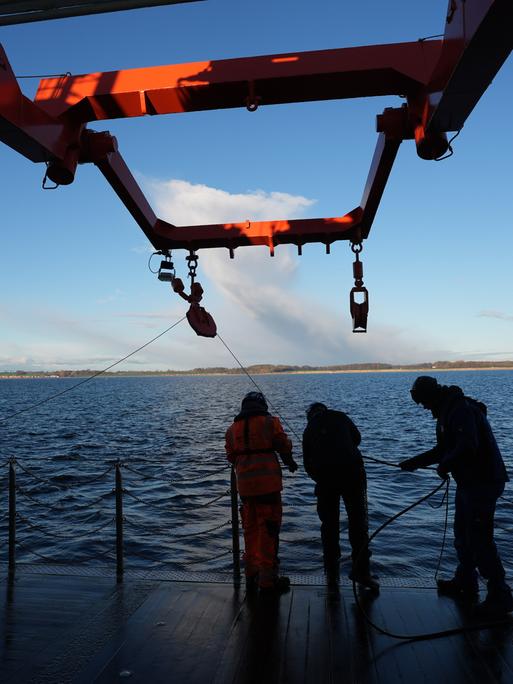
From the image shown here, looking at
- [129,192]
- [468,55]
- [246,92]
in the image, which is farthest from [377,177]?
[129,192]

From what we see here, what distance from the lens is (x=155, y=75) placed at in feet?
13.0

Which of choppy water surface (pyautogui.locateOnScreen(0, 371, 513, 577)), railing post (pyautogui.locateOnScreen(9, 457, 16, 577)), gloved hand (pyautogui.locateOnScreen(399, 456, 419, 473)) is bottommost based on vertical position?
choppy water surface (pyautogui.locateOnScreen(0, 371, 513, 577))

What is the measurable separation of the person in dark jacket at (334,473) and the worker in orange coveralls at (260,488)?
33 centimetres

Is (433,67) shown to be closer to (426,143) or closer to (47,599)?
(426,143)

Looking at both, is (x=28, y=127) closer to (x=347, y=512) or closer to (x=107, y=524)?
(x=347, y=512)

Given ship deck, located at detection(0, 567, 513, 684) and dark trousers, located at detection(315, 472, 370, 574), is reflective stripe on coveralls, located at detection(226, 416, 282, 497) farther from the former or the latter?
ship deck, located at detection(0, 567, 513, 684)

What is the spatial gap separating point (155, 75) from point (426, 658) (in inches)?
197

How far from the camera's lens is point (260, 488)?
5.36 m

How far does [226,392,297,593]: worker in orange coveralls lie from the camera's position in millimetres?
5352

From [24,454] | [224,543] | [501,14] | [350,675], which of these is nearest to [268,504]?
[350,675]

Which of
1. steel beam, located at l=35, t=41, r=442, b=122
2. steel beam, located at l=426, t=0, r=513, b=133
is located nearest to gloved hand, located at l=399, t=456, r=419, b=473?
steel beam, located at l=426, t=0, r=513, b=133

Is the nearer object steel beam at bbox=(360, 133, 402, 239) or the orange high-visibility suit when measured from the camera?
steel beam at bbox=(360, 133, 402, 239)

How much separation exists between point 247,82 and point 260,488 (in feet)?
12.5

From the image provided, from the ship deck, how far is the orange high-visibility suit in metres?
0.37
